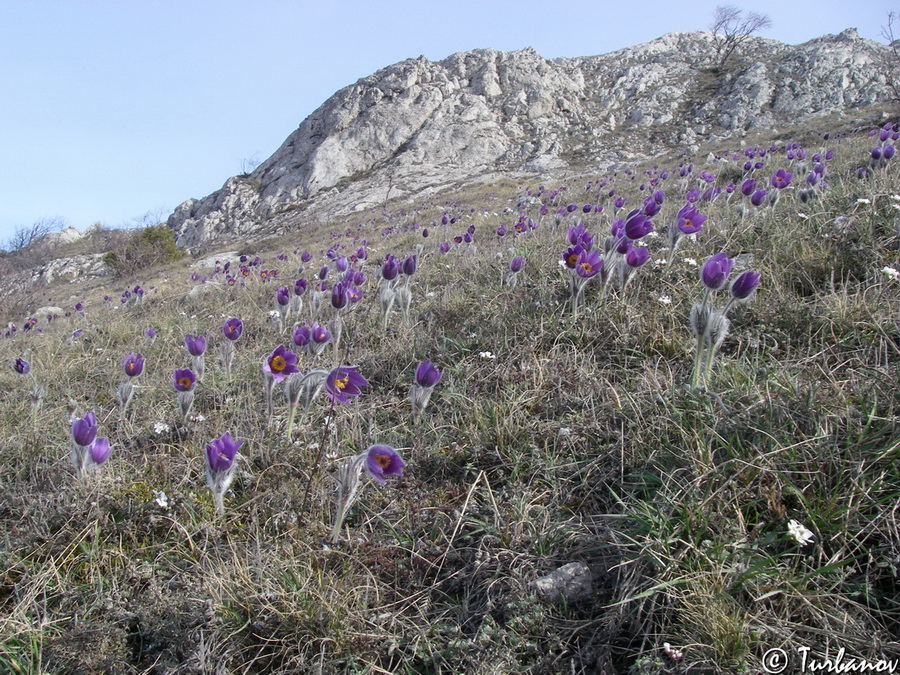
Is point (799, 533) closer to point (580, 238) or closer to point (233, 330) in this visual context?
point (580, 238)

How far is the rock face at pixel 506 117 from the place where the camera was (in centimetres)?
3772

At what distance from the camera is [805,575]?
139 cm

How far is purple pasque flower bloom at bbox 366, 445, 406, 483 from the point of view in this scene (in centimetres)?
177

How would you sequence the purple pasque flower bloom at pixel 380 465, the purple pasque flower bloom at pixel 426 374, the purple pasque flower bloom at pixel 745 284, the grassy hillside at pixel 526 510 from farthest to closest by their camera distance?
the purple pasque flower bloom at pixel 426 374 < the purple pasque flower bloom at pixel 745 284 < the purple pasque flower bloom at pixel 380 465 < the grassy hillside at pixel 526 510

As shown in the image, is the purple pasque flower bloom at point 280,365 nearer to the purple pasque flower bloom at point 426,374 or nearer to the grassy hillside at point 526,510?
the grassy hillside at point 526,510

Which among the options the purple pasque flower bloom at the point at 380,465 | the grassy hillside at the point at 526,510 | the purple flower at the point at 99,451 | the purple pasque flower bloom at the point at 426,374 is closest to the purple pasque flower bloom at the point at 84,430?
the purple flower at the point at 99,451

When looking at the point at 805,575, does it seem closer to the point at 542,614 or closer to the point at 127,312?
the point at 542,614

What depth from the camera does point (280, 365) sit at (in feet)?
8.31

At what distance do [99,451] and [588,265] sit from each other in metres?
2.66

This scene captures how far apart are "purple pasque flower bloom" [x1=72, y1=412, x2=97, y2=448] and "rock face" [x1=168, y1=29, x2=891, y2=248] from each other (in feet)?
103

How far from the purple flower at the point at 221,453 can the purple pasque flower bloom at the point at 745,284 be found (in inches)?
86.1

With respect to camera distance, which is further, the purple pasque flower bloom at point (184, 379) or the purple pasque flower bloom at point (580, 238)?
the purple pasque flower bloom at point (580, 238)

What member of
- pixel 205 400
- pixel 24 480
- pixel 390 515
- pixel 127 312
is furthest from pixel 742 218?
pixel 127 312

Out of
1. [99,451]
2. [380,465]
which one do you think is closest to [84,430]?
[99,451]
